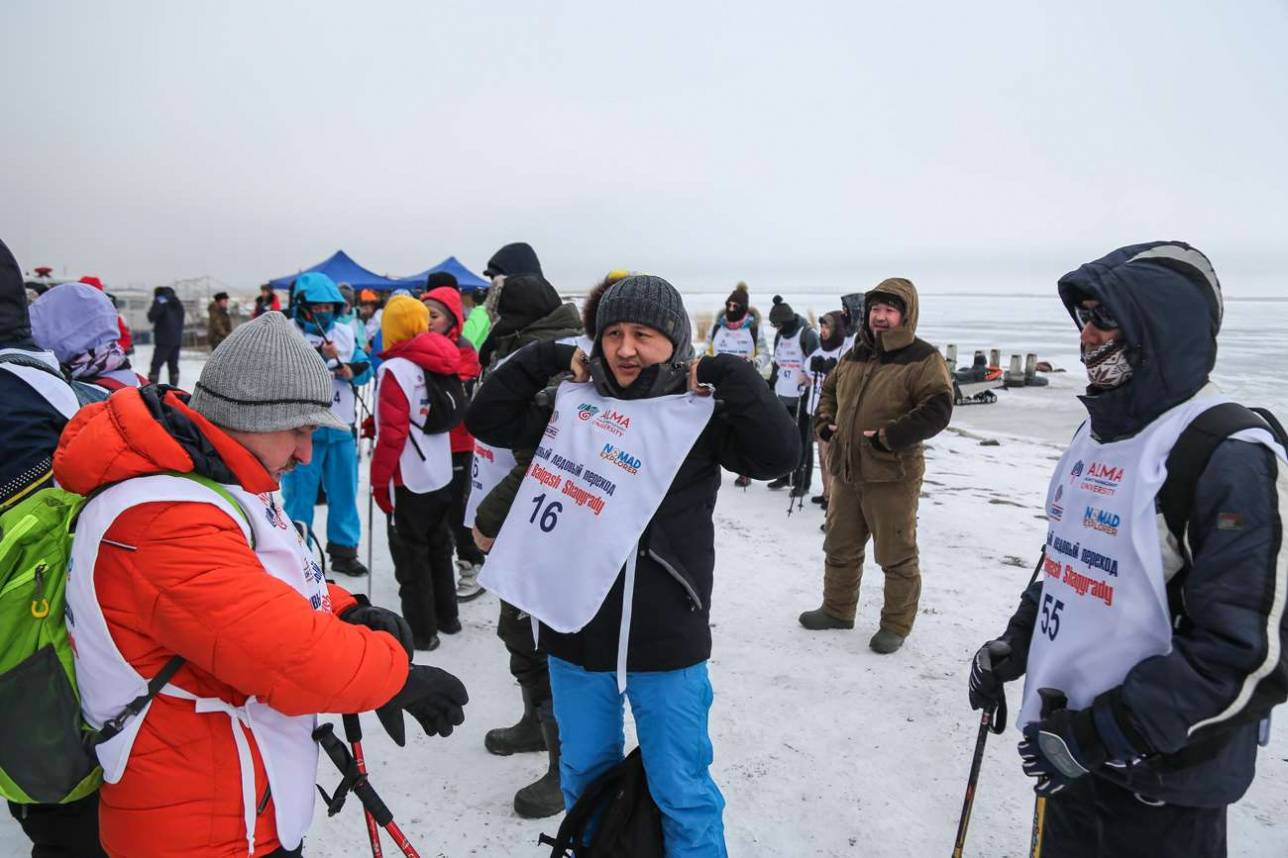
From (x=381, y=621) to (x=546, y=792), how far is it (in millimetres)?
1473

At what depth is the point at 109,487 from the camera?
60.2 inches

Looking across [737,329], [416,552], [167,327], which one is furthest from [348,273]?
[416,552]

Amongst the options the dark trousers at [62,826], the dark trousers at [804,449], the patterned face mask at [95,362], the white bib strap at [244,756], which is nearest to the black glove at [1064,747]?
the white bib strap at [244,756]

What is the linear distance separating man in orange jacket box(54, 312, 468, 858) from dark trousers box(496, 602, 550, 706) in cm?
149

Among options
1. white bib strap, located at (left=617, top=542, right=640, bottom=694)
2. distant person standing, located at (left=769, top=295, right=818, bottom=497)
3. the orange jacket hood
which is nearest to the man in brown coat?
white bib strap, located at (left=617, top=542, right=640, bottom=694)

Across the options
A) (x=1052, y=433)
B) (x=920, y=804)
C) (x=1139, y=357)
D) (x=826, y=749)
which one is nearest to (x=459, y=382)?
(x=826, y=749)

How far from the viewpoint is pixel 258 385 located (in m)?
1.70

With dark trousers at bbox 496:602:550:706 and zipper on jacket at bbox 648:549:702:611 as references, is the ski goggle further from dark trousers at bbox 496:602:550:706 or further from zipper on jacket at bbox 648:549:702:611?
dark trousers at bbox 496:602:550:706

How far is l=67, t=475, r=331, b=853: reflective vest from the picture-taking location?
4.93ft

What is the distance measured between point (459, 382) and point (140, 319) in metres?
32.8

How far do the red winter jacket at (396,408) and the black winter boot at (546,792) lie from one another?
191 centimetres

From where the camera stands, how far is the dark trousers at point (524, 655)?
3258mm

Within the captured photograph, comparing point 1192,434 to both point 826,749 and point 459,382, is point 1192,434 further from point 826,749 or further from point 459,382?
point 459,382

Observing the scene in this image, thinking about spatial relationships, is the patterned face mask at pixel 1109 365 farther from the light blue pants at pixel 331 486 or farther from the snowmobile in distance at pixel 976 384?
A: the snowmobile in distance at pixel 976 384
